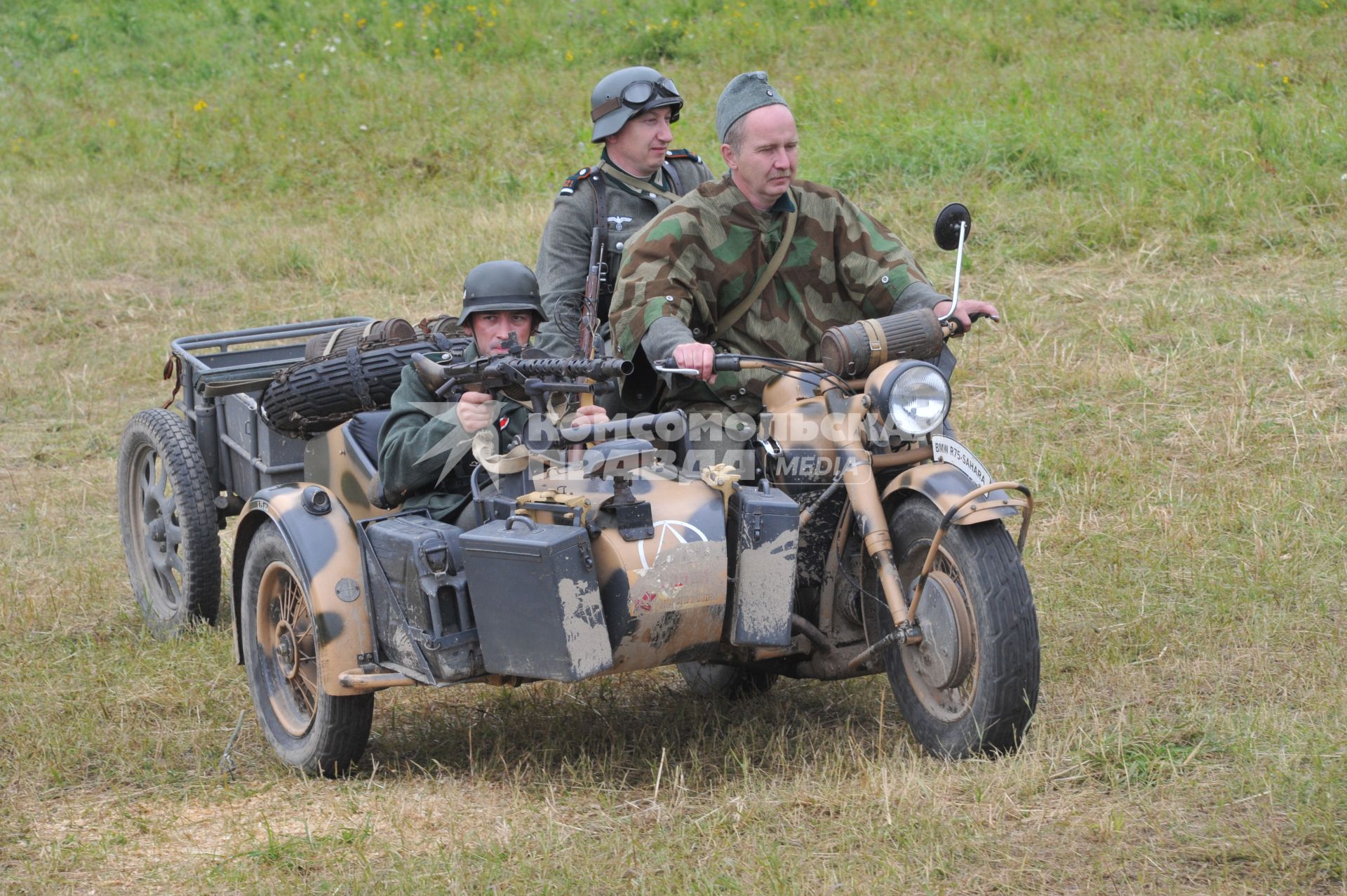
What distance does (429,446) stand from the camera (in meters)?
4.88

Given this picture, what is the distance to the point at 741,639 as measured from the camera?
447 centimetres

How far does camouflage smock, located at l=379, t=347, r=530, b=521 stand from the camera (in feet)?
16.0

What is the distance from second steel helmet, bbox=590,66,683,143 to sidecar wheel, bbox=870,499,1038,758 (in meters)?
2.63

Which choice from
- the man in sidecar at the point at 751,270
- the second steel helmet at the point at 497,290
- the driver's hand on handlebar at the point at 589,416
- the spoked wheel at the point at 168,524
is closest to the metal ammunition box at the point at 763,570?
the driver's hand on handlebar at the point at 589,416

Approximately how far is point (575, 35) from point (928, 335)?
540 inches

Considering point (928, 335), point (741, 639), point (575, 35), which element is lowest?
point (741, 639)

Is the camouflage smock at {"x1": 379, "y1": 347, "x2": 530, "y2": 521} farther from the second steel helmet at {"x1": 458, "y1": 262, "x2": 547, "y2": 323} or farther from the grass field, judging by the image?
the grass field

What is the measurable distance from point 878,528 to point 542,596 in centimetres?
97

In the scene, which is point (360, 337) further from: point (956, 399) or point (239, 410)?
point (956, 399)

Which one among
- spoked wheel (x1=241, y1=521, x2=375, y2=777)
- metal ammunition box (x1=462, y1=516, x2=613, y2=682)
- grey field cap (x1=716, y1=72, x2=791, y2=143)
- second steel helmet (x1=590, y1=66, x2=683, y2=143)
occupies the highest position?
second steel helmet (x1=590, y1=66, x2=683, y2=143)

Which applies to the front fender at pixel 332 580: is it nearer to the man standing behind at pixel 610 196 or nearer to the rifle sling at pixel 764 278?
the rifle sling at pixel 764 278

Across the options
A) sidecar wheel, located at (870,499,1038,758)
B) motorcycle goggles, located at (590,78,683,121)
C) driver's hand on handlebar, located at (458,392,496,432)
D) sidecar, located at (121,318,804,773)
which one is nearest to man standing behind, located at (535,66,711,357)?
motorcycle goggles, located at (590,78,683,121)

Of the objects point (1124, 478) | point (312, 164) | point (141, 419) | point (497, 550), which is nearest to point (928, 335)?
point (497, 550)

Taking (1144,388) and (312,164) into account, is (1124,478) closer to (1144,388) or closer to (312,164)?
(1144,388)
